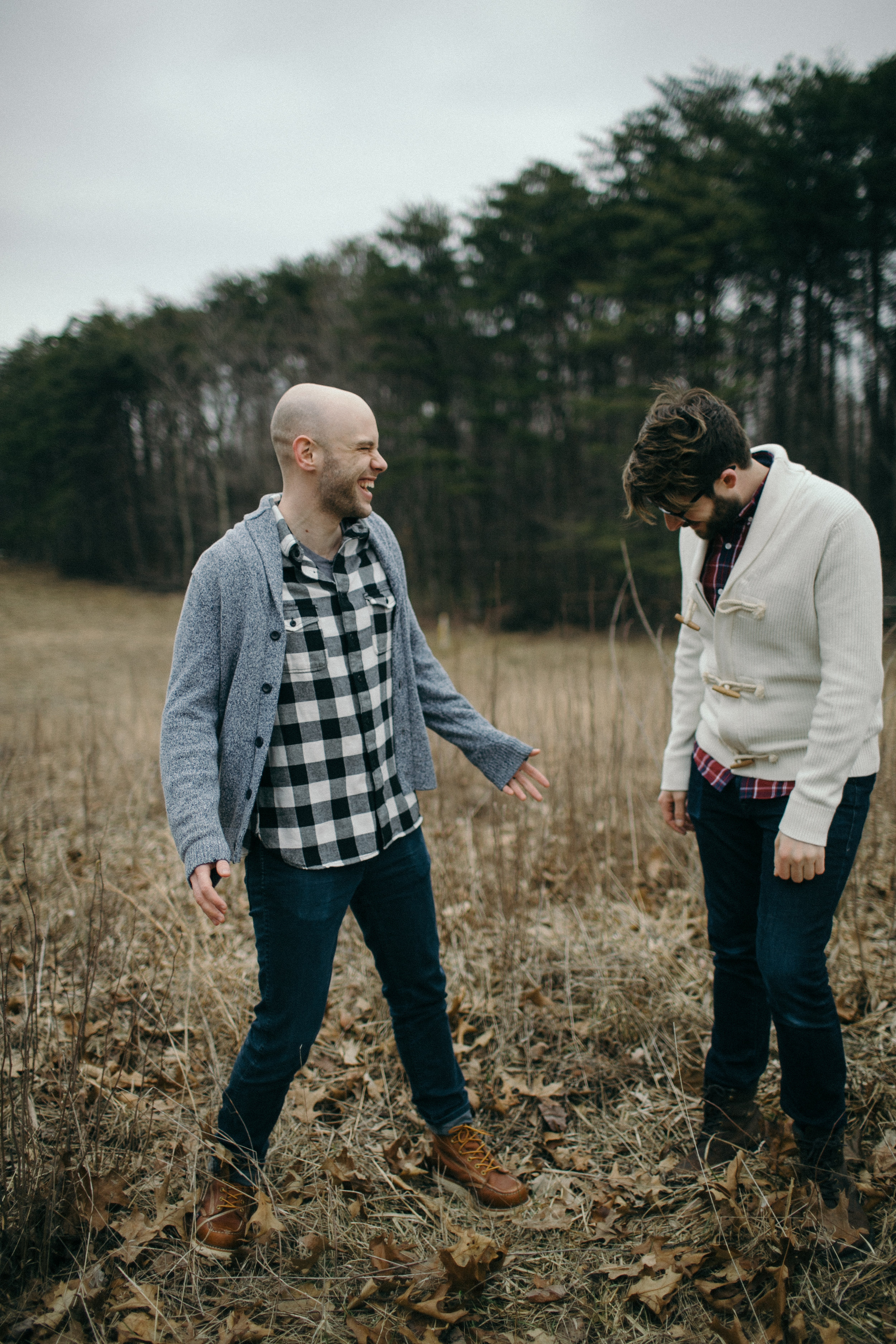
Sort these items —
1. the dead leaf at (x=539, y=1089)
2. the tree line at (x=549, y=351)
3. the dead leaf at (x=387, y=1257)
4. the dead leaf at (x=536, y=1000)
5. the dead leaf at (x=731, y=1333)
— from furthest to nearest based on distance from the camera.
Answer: the tree line at (x=549, y=351), the dead leaf at (x=536, y=1000), the dead leaf at (x=539, y=1089), the dead leaf at (x=387, y=1257), the dead leaf at (x=731, y=1333)

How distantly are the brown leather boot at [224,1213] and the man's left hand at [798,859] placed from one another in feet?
4.58

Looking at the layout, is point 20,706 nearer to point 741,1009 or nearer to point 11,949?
point 11,949

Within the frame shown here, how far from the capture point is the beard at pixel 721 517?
1612 mm

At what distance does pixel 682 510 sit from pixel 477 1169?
163 cm

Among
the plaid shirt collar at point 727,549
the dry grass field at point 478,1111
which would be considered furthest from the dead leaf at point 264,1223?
the plaid shirt collar at point 727,549

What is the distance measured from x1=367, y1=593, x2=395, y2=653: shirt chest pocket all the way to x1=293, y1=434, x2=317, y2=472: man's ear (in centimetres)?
32

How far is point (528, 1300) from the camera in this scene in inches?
64.4

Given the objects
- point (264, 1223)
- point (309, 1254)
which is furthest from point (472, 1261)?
point (264, 1223)

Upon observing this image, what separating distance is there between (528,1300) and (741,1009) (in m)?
0.77

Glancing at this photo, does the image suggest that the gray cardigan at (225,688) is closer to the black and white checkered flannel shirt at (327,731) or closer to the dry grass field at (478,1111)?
the black and white checkered flannel shirt at (327,731)

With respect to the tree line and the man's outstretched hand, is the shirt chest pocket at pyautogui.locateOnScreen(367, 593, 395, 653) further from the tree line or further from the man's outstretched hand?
the tree line

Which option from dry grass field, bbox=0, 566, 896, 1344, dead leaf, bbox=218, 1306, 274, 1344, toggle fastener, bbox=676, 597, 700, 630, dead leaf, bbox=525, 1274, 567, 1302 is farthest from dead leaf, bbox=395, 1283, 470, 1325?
toggle fastener, bbox=676, 597, 700, 630

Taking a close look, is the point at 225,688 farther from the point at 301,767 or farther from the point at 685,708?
the point at 685,708

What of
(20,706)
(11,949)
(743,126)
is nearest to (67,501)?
(20,706)
